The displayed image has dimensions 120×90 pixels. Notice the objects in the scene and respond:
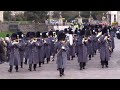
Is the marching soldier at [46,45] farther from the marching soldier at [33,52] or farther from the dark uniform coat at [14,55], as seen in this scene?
the dark uniform coat at [14,55]

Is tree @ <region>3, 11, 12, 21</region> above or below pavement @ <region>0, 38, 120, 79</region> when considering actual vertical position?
above

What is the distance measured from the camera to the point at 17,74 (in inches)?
686

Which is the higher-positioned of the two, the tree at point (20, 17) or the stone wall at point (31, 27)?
the tree at point (20, 17)

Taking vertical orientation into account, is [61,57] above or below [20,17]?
below

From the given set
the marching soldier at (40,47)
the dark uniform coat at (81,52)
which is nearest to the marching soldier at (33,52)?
the marching soldier at (40,47)

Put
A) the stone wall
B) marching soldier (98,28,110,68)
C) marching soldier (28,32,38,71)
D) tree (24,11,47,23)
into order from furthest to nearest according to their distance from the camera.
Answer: tree (24,11,47,23) → the stone wall → marching soldier (98,28,110,68) → marching soldier (28,32,38,71)

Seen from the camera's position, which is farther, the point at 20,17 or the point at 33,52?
the point at 20,17

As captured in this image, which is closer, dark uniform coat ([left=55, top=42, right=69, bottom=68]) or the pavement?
dark uniform coat ([left=55, top=42, right=69, bottom=68])

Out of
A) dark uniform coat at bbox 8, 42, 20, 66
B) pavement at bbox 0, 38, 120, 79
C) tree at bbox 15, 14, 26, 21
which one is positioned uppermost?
tree at bbox 15, 14, 26, 21

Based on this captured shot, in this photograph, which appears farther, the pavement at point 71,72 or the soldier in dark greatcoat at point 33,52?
the soldier in dark greatcoat at point 33,52

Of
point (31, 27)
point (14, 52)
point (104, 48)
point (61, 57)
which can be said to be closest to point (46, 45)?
point (14, 52)

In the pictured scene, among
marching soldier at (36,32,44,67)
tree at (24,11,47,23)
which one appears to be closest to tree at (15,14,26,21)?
tree at (24,11,47,23)

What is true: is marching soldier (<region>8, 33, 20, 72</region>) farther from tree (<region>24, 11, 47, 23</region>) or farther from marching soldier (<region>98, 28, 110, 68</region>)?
tree (<region>24, 11, 47, 23</region>)

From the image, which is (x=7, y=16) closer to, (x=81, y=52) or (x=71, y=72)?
(x=81, y=52)
